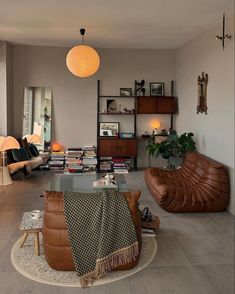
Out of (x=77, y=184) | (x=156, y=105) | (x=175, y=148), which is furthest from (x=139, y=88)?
(x=77, y=184)

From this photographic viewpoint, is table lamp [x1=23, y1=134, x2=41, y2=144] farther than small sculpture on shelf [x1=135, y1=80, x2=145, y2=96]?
No

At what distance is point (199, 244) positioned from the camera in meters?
3.37

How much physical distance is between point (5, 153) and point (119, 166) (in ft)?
7.61

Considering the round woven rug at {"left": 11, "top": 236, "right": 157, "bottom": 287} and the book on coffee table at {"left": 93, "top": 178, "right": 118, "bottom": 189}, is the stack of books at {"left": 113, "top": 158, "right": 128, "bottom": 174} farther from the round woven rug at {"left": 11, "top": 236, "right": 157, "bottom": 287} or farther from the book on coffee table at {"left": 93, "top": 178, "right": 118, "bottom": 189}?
the round woven rug at {"left": 11, "top": 236, "right": 157, "bottom": 287}

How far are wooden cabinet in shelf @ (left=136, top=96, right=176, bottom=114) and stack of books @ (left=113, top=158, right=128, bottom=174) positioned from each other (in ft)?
3.58

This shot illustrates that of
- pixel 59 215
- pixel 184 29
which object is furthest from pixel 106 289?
pixel 184 29

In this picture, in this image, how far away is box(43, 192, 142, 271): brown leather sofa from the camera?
8.72 ft

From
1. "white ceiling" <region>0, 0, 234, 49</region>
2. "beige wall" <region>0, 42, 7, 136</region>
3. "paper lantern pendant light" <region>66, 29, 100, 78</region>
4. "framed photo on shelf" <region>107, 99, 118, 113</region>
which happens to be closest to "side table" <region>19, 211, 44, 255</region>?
"paper lantern pendant light" <region>66, 29, 100, 78</region>

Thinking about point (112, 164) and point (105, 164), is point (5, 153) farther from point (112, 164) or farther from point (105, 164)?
point (112, 164)

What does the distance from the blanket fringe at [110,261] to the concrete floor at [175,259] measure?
0.28ft

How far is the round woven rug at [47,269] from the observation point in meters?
2.66

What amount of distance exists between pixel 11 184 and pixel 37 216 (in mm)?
2701

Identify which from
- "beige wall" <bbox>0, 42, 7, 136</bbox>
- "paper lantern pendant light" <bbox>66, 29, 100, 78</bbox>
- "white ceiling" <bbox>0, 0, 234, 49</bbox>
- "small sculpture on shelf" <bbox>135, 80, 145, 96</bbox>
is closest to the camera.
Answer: "white ceiling" <bbox>0, 0, 234, 49</bbox>

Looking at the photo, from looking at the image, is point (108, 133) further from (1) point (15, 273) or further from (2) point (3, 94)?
(1) point (15, 273)
